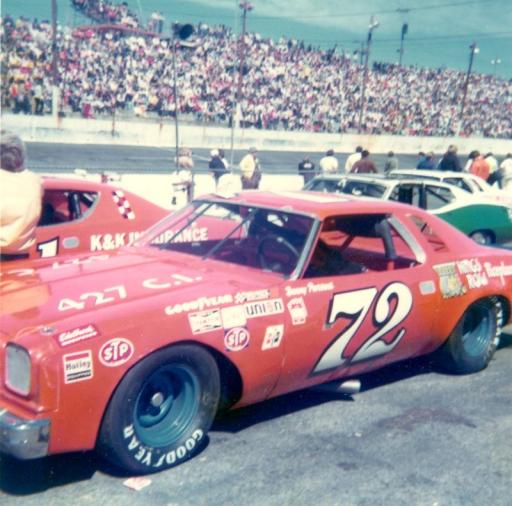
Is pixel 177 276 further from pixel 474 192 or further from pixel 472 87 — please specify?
pixel 472 87

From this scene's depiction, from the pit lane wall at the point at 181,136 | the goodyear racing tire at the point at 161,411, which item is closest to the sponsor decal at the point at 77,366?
the goodyear racing tire at the point at 161,411

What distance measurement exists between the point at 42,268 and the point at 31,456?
142 cm

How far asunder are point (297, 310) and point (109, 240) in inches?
105

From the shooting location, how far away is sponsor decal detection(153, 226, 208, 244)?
455 centimetres

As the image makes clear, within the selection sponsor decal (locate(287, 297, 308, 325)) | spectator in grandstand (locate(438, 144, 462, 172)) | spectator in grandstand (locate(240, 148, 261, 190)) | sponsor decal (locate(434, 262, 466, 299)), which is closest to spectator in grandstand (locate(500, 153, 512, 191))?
spectator in grandstand (locate(438, 144, 462, 172))

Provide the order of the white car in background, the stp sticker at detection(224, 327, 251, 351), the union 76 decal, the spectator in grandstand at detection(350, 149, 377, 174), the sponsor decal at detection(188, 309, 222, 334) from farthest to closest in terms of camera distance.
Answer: the spectator in grandstand at detection(350, 149, 377, 174), the white car in background, the union 76 decal, the stp sticker at detection(224, 327, 251, 351), the sponsor decal at detection(188, 309, 222, 334)

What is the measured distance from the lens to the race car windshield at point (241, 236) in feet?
13.7

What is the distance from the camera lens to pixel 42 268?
4070mm

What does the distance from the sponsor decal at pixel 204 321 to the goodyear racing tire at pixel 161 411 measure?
0.10 m

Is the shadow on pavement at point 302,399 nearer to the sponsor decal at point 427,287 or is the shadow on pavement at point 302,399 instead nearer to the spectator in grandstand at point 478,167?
the sponsor decal at point 427,287

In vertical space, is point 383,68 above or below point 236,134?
above

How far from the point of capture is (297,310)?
12.5 feet

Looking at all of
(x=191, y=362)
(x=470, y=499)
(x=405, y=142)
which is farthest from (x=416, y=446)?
(x=405, y=142)

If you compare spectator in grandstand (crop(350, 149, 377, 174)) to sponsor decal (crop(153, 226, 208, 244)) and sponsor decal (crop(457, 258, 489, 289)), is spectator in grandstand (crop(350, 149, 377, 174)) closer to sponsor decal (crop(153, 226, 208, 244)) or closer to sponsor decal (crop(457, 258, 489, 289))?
sponsor decal (crop(457, 258, 489, 289))
